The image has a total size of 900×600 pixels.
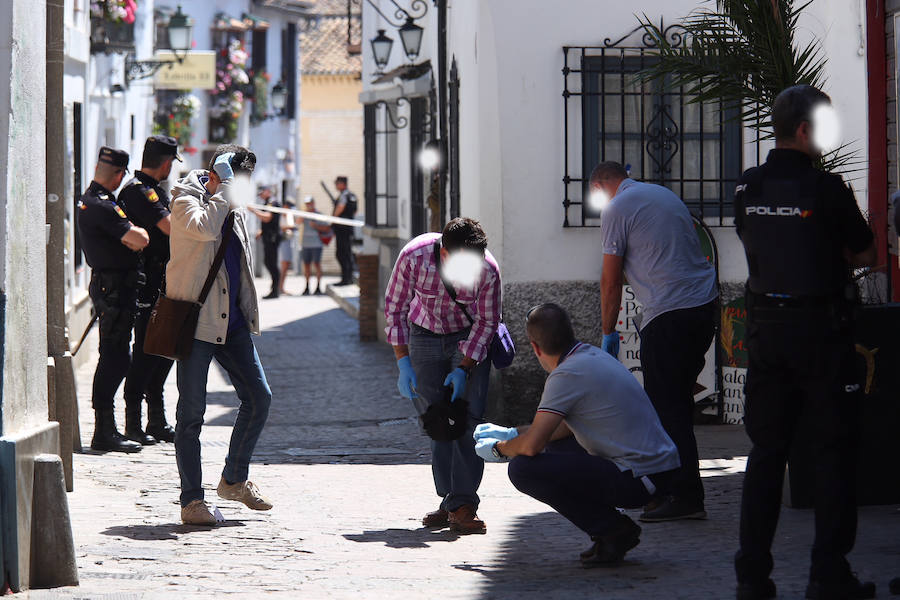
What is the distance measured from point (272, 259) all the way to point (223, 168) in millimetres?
18089

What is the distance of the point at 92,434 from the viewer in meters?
10.0

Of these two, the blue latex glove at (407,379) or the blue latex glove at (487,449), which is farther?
the blue latex glove at (407,379)

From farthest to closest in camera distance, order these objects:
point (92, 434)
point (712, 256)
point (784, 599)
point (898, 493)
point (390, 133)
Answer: point (390, 133), point (712, 256), point (92, 434), point (898, 493), point (784, 599)

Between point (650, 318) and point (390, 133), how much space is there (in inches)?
448

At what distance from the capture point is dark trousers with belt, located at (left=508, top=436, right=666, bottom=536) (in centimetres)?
612

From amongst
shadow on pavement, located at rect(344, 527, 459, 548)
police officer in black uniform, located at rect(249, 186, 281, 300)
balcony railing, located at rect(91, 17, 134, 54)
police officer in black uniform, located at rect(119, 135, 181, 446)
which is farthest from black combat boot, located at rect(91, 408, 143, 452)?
police officer in black uniform, located at rect(249, 186, 281, 300)

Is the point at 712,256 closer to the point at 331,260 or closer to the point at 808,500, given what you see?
the point at 808,500

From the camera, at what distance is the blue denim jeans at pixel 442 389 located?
7188mm

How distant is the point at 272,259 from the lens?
82.7ft

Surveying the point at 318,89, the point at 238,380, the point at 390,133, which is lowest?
the point at 238,380

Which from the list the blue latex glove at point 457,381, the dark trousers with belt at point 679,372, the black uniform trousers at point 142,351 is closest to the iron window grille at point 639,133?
the black uniform trousers at point 142,351

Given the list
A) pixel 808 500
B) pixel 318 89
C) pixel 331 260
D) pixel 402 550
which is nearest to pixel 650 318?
pixel 808 500

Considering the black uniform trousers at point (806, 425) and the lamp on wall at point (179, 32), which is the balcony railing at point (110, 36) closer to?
the lamp on wall at point (179, 32)

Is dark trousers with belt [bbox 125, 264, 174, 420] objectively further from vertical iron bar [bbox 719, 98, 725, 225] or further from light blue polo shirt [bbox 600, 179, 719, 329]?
vertical iron bar [bbox 719, 98, 725, 225]
